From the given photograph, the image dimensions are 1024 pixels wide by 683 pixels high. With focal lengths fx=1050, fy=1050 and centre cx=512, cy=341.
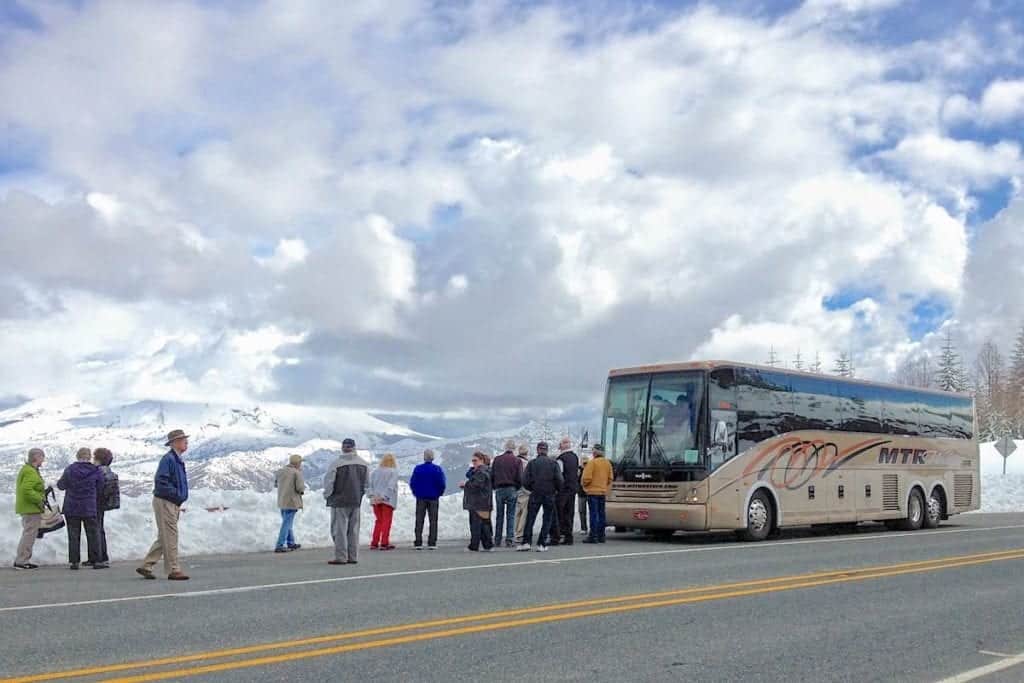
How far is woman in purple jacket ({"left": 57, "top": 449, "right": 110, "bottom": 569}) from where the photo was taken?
1616 centimetres

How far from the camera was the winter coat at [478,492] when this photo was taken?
19.1 m

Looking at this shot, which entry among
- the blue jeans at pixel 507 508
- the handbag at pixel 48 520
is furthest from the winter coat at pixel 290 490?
the handbag at pixel 48 520

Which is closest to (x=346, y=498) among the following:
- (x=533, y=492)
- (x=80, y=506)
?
(x=80, y=506)

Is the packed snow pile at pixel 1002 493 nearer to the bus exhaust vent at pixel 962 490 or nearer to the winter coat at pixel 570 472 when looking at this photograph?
the bus exhaust vent at pixel 962 490

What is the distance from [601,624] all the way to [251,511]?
46.4 ft

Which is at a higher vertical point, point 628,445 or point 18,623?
point 628,445

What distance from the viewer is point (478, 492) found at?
19.2 m

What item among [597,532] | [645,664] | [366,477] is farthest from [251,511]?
[645,664]

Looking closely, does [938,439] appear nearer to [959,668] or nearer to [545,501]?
[545,501]

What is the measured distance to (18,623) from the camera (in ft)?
31.1

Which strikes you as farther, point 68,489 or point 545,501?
point 545,501

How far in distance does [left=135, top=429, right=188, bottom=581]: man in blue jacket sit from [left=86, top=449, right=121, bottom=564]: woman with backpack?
310 centimetres

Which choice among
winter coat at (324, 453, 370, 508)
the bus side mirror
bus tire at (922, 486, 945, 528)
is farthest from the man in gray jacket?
bus tire at (922, 486, 945, 528)

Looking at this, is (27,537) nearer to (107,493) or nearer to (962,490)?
(107,493)
